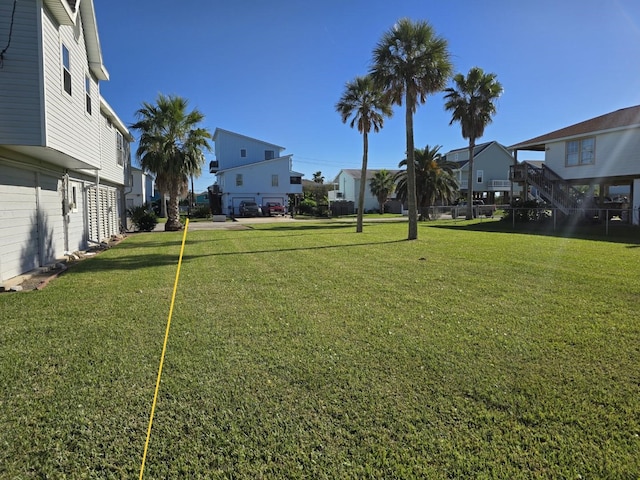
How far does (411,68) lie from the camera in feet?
54.7

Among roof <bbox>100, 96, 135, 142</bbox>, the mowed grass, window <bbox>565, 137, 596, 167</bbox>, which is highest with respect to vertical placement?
roof <bbox>100, 96, 135, 142</bbox>

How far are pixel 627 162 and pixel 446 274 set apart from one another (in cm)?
1732

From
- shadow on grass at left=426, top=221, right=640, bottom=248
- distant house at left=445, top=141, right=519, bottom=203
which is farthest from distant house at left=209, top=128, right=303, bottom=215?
shadow on grass at left=426, top=221, right=640, bottom=248

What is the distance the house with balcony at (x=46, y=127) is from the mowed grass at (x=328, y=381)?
283cm

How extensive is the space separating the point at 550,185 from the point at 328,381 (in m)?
24.5

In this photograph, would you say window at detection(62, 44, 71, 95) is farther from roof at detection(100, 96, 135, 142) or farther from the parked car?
the parked car

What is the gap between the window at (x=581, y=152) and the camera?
21.8m

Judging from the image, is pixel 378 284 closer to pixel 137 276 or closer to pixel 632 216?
pixel 137 276

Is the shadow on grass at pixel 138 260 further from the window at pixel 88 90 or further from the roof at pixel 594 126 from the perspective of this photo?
the roof at pixel 594 126

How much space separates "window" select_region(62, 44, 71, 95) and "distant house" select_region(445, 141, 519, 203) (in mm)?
45771

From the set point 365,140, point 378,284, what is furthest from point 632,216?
point 378,284

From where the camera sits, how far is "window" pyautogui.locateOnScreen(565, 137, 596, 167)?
859 inches

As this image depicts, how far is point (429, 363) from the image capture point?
4.20 m

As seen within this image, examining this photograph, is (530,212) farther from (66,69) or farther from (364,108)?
(66,69)
